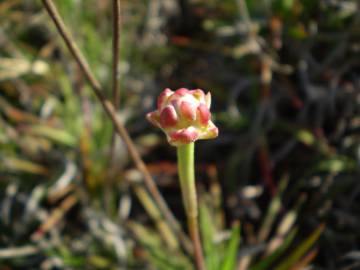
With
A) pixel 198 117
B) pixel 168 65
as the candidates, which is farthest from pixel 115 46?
pixel 168 65

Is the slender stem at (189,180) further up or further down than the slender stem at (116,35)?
further down

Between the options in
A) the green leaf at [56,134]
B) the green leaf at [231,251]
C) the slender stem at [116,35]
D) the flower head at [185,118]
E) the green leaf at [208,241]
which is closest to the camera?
the flower head at [185,118]

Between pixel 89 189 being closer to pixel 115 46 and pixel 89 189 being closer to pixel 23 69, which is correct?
pixel 23 69

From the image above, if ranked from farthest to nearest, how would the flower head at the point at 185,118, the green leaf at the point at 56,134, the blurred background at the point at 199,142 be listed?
the green leaf at the point at 56,134 → the blurred background at the point at 199,142 → the flower head at the point at 185,118

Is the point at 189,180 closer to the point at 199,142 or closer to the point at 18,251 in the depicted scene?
the point at 18,251

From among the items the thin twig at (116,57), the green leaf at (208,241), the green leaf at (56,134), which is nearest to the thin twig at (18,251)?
the thin twig at (116,57)

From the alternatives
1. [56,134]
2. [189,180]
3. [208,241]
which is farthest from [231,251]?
[56,134]

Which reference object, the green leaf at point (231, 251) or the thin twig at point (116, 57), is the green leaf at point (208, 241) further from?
the thin twig at point (116, 57)

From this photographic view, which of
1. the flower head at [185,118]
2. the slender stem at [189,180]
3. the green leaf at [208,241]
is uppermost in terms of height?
the flower head at [185,118]

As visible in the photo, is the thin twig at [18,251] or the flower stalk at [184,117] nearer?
the flower stalk at [184,117]
